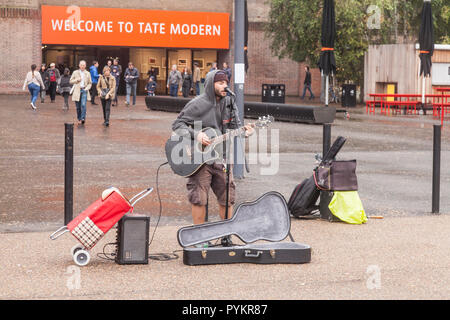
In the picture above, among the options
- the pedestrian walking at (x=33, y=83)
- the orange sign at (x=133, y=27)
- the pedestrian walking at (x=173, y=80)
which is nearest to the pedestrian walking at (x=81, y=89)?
the pedestrian walking at (x=33, y=83)

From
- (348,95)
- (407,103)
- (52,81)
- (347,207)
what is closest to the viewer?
(347,207)

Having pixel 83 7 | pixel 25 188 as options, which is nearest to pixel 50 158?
pixel 25 188

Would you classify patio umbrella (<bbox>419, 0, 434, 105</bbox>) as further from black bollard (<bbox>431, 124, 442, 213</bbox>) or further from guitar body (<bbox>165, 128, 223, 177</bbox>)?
guitar body (<bbox>165, 128, 223, 177</bbox>)

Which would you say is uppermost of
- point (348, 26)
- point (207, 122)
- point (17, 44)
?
point (348, 26)

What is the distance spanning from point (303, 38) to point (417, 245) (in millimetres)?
29631

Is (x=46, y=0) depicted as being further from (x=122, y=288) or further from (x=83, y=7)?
(x=122, y=288)

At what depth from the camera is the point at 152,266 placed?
6871 millimetres

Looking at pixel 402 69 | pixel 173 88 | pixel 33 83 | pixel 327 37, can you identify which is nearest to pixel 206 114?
pixel 327 37

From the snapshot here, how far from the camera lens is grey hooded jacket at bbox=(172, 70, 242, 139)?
7.57 meters

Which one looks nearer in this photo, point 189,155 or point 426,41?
point 189,155

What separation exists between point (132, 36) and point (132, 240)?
38.3 meters

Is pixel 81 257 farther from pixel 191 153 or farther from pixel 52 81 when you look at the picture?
pixel 52 81

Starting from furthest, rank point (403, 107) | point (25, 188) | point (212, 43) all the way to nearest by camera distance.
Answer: point (212, 43) < point (403, 107) < point (25, 188)

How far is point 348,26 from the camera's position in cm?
3538
